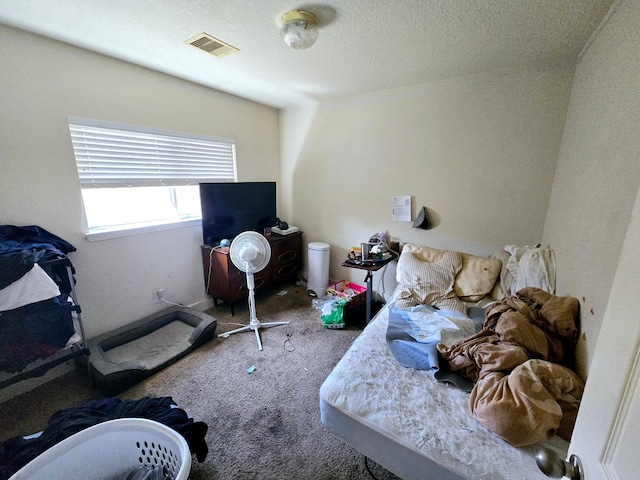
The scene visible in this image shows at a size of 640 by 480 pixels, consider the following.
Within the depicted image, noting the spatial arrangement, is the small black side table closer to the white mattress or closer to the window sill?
the white mattress

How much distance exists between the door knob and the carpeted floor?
1063mm

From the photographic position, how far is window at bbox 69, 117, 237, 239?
204cm

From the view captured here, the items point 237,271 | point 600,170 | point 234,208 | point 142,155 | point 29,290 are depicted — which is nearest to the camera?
point 600,170

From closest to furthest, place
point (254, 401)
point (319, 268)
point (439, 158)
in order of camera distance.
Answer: point (254, 401) → point (439, 158) → point (319, 268)

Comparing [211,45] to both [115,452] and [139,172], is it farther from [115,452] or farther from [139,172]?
[115,452]

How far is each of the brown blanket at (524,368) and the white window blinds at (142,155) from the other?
2703mm

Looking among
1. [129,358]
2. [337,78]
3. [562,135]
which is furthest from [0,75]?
[562,135]

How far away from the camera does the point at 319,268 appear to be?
3186 millimetres

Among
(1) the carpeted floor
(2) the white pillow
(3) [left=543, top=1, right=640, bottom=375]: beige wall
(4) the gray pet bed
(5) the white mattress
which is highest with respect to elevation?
(3) [left=543, top=1, right=640, bottom=375]: beige wall

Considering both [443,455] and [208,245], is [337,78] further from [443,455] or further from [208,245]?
[443,455]

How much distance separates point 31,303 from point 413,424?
2.12 metres

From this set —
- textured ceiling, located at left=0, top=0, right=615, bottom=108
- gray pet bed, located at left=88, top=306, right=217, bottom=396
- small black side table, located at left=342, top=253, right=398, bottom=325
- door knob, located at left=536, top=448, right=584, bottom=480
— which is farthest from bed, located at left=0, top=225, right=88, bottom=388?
door knob, located at left=536, top=448, right=584, bottom=480

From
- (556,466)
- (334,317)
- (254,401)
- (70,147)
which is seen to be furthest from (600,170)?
(70,147)

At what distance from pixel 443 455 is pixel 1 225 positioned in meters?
2.73
